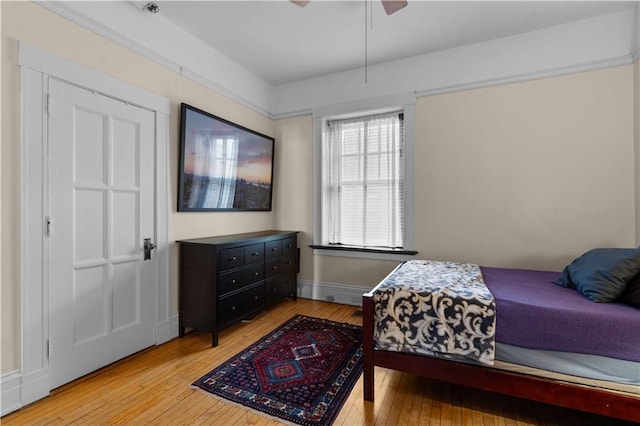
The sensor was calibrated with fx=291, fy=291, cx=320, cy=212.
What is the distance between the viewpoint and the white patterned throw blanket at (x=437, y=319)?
5.71 ft

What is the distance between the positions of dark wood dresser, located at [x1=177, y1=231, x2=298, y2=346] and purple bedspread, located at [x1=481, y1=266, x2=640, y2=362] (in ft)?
7.20

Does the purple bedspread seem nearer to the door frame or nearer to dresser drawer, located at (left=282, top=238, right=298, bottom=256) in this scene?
dresser drawer, located at (left=282, top=238, right=298, bottom=256)

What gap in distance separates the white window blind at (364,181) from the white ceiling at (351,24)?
32.6 inches

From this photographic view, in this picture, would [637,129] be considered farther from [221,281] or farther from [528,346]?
[221,281]

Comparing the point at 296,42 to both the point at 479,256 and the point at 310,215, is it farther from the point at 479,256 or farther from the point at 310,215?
the point at 479,256

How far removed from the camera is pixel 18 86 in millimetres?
1807

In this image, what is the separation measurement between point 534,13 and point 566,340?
2.86 m

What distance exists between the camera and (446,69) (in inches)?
130

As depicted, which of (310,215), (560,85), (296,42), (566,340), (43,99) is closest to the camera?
(566,340)

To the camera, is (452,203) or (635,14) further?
(452,203)

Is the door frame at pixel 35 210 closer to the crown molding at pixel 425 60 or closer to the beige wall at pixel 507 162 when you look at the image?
the beige wall at pixel 507 162

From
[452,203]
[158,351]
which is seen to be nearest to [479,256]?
[452,203]

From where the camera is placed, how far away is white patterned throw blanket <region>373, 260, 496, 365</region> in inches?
68.5

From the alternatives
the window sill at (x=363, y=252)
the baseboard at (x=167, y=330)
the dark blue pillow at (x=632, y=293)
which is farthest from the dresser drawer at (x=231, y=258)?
the dark blue pillow at (x=632, y=293)
